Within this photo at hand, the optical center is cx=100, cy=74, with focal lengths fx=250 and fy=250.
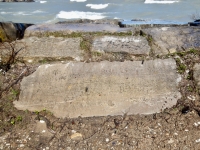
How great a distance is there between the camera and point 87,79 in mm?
1942

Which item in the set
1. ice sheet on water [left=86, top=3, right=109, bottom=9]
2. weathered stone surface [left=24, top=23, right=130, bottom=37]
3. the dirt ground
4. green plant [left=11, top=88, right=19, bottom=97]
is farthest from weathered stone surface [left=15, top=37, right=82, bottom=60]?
ice sheet on water [left=86, top=3, right=109, bottom=9]

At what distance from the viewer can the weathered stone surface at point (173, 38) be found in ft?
7.18

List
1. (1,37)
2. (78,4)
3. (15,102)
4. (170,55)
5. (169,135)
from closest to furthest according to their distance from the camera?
(169,135)
(15,102)
(170,55)
(1,37)
(78,4)

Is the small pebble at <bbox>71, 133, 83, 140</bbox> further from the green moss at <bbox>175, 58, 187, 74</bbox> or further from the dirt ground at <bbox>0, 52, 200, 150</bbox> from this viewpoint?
the green moss at <bbox>175, 58, 187, 74</bbox>

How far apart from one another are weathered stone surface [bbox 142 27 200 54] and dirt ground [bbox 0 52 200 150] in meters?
0.60

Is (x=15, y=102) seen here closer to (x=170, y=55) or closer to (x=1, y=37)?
(x=1, y=37)

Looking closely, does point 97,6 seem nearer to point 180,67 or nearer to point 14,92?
point 180,67

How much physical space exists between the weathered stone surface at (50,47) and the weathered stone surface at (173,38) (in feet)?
2.34

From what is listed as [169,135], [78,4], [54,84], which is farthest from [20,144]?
[78,4]

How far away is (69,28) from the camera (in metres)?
2.65

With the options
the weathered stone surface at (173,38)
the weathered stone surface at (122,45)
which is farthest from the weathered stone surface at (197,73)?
the weathered stone surface at (122,45)

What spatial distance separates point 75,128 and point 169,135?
1.83 feet

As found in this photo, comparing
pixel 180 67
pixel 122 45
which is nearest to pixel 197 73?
pixel 180 67

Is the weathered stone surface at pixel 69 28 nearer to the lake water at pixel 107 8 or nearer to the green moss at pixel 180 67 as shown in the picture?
the green moss at pixel 180 67
